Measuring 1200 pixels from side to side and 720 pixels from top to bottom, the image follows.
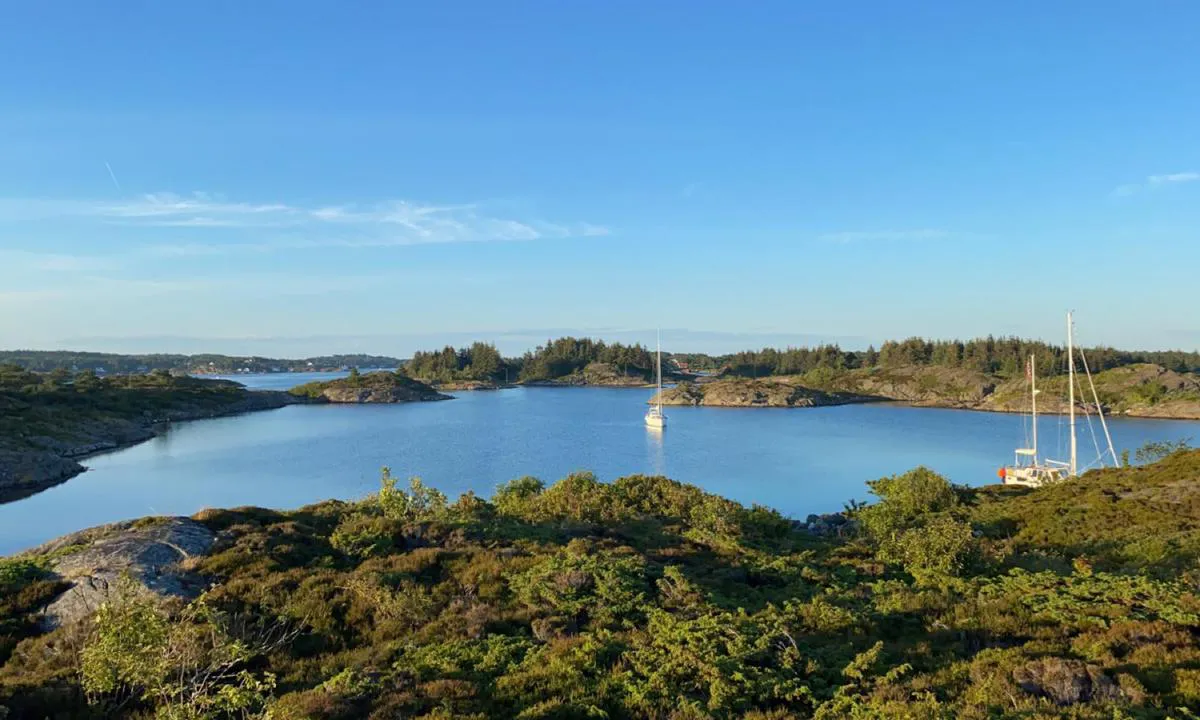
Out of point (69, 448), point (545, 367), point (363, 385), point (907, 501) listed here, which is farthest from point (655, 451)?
point (545, 367)

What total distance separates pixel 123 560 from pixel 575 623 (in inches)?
289

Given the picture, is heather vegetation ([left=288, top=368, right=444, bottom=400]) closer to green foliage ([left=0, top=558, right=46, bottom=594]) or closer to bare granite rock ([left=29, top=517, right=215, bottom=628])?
bare granite rock ([left=29, top=517, right=215, bottom=628])

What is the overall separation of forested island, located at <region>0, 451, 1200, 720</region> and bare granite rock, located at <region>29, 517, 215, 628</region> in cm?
5

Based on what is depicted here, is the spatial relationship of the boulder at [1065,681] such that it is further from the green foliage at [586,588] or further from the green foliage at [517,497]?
the green foliage at [517,497]

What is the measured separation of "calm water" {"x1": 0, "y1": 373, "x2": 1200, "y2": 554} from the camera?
3978 cm

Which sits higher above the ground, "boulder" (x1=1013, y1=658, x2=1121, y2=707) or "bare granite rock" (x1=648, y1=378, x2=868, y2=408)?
"boulder" (x1=1013, y1=658, x2=1121, y2=707)

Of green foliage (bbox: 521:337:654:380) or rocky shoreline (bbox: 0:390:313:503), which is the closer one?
rocky shoreline (bbox: 0:390:313:503)

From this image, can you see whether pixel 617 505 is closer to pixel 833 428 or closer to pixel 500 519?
pixel 500 519

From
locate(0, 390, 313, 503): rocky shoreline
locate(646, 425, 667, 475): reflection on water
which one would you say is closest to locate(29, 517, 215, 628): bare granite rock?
locate(646, 425, 667, 475): reflection on water

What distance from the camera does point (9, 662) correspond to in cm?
815

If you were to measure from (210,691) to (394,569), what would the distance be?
4183 millimetres

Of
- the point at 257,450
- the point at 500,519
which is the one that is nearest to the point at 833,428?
the point at 257,450

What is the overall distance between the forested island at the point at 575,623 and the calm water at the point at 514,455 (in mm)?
23100

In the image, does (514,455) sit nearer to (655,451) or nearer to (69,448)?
(655,451)
